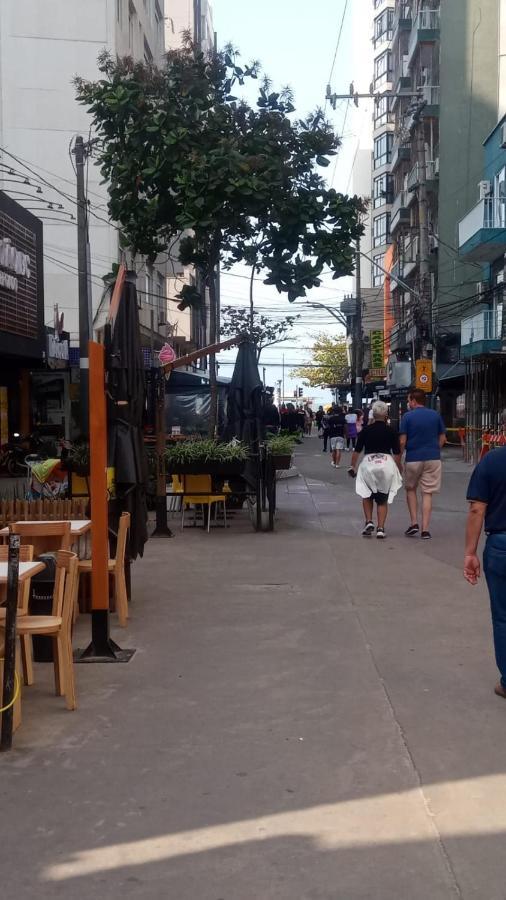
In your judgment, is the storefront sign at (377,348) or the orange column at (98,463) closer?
the orange column at (98,463)

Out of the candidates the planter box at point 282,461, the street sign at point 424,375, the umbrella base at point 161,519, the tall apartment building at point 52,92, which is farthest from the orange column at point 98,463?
the street sign at point 424,375

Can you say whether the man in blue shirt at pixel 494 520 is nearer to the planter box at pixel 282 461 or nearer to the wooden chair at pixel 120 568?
the wooden chair at pixel 120 568

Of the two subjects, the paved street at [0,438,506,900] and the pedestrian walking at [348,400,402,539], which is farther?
the pedestrian walking at [348,400,402,539]

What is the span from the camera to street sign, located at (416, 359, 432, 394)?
29.3 meters

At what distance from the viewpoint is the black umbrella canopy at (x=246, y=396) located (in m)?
12.7

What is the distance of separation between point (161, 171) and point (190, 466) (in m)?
4.07

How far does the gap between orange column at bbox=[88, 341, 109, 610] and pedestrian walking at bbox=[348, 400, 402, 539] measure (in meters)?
6.46

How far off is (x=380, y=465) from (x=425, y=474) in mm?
630

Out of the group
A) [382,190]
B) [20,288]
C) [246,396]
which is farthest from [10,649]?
[382,190]

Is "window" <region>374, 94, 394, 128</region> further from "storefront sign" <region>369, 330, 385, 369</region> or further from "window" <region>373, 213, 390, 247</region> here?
"storefront sign" <region>369, 330, 385, 369</region>

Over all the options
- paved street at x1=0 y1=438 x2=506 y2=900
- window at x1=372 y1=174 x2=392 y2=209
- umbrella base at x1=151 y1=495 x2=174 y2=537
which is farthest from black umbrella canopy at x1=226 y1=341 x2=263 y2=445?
window at x1=372 y1=174 x2=392 y2=209

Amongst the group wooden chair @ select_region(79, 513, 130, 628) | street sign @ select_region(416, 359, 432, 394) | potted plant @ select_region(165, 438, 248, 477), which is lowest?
wooden chair @ select_region(79, 513, 130, 628)

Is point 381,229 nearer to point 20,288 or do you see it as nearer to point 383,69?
point 383,69

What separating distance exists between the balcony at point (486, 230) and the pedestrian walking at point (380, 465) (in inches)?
688
